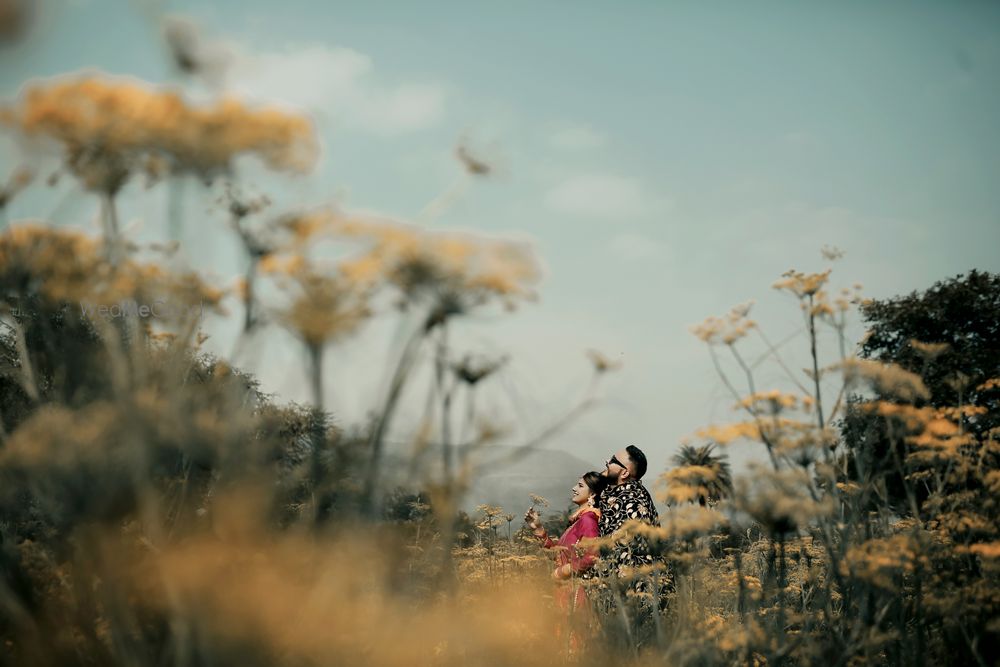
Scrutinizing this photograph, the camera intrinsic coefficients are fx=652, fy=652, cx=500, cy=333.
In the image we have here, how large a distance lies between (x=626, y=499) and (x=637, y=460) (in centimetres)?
50

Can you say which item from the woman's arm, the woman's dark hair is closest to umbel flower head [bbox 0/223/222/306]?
the woman's arm

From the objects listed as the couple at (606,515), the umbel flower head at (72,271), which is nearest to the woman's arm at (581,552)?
the couple at (606,515)

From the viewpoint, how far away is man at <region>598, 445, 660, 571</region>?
6727mm

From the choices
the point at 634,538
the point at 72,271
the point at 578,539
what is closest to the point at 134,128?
the point at 72,271

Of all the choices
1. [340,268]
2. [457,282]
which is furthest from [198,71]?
[457,282]

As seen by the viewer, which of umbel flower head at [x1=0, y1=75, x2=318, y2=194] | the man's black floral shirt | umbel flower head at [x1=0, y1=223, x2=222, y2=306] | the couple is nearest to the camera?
umbel flower head at [x1=0, y1=75, x2=318, y2=194]

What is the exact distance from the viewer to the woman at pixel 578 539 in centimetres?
633

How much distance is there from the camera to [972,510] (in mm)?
5582

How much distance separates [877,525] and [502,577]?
15.0ft

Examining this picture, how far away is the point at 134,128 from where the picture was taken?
2572mm

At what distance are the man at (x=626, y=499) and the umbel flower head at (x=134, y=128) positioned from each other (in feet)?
17.7

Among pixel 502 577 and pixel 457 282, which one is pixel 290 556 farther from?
pixel 502 577

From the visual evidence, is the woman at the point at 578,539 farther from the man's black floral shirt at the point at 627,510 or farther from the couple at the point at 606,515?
the man's black floral shirt at the point at 627,510

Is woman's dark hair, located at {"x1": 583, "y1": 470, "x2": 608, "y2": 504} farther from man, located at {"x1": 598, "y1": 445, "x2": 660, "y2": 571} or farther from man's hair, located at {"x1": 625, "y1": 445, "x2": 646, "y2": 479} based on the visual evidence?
man's hair, located at {"x1": 625, "y1": 445, "x2": 646, "y2": 479}
